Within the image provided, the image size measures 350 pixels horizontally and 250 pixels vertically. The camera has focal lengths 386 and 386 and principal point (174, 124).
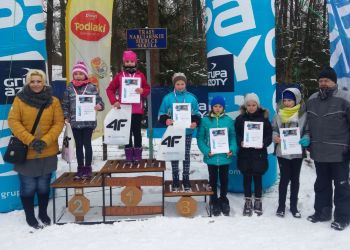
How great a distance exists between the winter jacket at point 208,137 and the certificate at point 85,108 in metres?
1.52

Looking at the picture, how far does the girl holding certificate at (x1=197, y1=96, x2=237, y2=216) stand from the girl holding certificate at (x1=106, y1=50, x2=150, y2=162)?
93 centimetres

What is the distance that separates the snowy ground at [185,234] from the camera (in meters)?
4.36

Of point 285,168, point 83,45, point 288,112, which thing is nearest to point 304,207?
point 285,168

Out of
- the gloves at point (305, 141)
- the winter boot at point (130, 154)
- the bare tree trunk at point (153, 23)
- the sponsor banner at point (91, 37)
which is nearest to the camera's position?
the gloves at point (305, 141)

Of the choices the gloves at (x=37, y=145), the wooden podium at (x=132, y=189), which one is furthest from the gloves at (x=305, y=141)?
the gloves at (x=37, y=145)

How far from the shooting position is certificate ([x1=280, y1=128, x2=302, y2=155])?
5.09 m

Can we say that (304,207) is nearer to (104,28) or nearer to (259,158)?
(259,158)

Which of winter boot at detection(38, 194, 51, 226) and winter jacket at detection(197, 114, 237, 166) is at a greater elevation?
winter jacket at detection(197, 114, 237, 166)

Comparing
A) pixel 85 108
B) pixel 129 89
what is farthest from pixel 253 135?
pixel 85 108

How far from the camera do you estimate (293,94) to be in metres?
5.12

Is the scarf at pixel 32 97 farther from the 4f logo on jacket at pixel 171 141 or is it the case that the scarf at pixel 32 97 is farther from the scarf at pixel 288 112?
the scarf at pixel 288 112

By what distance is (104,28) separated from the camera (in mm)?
7047

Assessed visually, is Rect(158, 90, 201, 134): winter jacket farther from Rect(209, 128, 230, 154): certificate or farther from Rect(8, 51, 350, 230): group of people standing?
Rect(209, 128, 230, 154): certificate

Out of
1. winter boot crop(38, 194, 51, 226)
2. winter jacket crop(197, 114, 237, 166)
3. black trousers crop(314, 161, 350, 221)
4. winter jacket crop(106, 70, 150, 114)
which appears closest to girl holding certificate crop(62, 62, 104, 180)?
winter jacket crop(106, 70, 150, 114)
